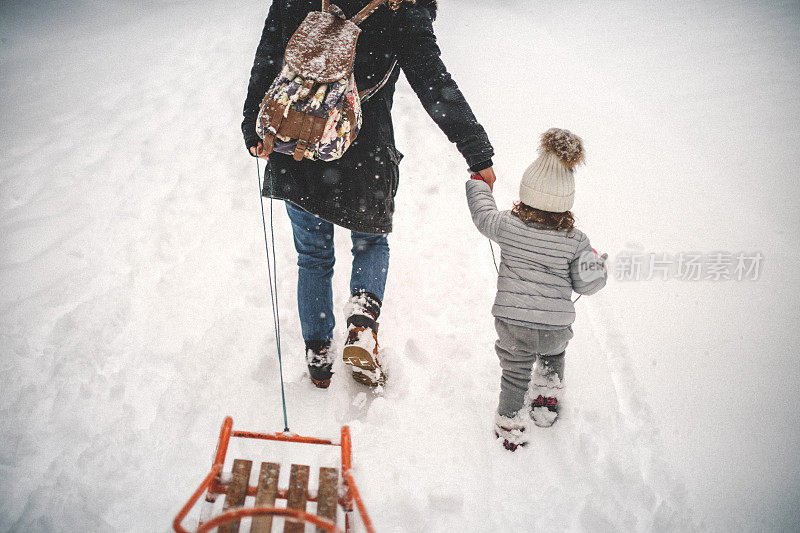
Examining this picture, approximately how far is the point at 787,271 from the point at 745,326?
621mm

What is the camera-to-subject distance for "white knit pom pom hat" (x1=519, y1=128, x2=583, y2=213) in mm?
1518

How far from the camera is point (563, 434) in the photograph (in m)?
1.89

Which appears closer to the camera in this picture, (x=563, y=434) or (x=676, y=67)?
(x=563, y=434)

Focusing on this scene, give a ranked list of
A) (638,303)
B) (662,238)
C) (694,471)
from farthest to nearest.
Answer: (662,238), (638,303), (694,471)

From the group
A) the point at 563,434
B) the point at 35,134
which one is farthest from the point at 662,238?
the point at 35,134

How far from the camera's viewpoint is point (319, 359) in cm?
186

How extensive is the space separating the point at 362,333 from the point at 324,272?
32 cm

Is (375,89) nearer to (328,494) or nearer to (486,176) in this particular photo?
(486,176)

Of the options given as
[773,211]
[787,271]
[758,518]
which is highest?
[773,211]

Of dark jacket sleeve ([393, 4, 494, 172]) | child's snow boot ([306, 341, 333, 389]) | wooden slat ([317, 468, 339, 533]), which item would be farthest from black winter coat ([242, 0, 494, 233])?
wooden slat ([317, 468, 339, 533])

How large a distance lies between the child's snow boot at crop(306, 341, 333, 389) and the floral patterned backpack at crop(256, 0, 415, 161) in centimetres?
86

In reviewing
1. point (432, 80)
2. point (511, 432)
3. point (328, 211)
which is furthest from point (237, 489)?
point (432, 80)

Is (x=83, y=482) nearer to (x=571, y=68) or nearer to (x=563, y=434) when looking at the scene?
(x=563, y=434)

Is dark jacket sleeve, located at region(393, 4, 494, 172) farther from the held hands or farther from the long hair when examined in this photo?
the long hair
